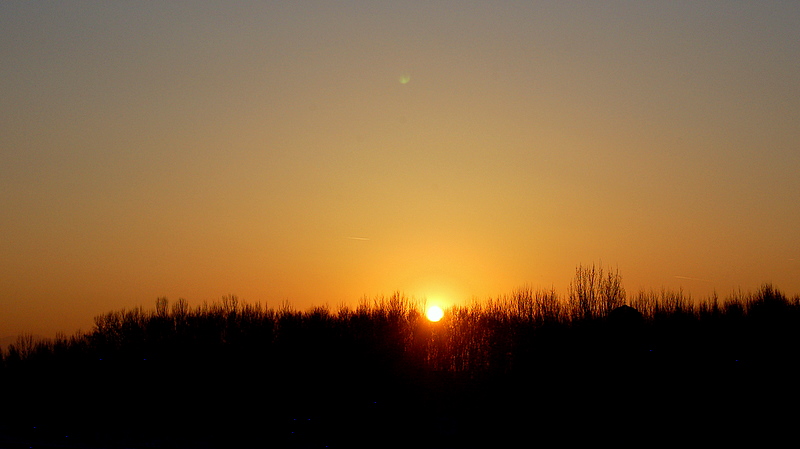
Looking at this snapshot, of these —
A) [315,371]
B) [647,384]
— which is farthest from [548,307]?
[647,384]

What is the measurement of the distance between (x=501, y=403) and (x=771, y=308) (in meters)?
19.4

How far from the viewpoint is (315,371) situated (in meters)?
44.1

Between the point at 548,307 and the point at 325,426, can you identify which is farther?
the point at 548,307

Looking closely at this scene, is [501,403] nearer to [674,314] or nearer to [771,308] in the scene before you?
[674,314]

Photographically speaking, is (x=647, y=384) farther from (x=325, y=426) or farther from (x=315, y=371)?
(x=315, y=371)

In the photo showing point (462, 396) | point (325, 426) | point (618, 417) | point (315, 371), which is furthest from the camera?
point (315, 371)

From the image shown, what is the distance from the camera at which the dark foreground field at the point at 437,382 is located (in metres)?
29.7

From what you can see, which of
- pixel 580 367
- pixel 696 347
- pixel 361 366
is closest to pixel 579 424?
pixel 580 367

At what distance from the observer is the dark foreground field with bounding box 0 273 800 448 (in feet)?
97.3

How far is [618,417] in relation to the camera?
29.4 meters

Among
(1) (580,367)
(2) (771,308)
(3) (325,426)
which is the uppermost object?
(2) (771,308)

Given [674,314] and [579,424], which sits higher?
[674,314]

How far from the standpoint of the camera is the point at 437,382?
4309 centimetres

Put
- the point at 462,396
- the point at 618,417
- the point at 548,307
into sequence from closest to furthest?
the point at 618,417 < the point at 462,396 < the point at 548,307
